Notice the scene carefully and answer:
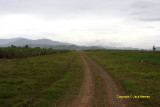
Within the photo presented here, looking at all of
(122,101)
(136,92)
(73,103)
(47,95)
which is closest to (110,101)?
(122,101)

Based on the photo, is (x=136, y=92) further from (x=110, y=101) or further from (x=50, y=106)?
(x=50, y=106)

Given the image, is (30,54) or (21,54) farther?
(30,54)

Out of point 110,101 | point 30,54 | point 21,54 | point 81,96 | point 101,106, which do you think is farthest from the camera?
point 30,54

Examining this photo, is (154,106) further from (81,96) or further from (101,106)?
(81,96)

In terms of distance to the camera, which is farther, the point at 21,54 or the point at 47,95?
the point at 21,54

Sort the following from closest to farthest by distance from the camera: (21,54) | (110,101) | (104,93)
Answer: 1. (110,101)
2. (104,93)
3. (21,54)

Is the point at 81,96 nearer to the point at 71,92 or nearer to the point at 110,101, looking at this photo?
the point at 71,92

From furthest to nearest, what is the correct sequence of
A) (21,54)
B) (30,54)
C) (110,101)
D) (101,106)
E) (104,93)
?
1. (30,54)
2. (21,54)
3. (104,93)
4. (110,101)
5. (101,106)

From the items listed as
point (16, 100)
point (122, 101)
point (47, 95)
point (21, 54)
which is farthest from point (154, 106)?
point (21, 54)

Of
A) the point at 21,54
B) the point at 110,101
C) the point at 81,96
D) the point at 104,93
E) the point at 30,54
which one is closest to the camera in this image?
the point at 110,101

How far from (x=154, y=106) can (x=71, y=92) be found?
564 cm

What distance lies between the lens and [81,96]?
29.0 ft

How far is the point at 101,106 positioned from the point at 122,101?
1.70 meters

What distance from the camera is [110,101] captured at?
7.95m
